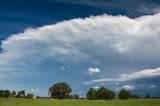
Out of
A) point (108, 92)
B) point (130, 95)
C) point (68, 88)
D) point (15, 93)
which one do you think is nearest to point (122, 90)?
point (130, 95)

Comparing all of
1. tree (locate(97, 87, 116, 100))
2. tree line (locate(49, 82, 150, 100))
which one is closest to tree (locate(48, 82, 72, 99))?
tree line (locate(49, 82, 150, 100))

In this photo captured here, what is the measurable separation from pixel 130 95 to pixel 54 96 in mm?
42609

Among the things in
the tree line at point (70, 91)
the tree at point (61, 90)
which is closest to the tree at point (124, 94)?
the tree line at point (70, 91)

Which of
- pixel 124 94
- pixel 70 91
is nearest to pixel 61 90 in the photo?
pixel 70 91

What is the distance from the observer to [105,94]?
17225cm

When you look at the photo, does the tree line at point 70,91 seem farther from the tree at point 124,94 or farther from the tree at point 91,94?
the tree at point 124,94

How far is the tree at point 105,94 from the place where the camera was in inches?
6742

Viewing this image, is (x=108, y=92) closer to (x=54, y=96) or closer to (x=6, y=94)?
(x=54, y=96)

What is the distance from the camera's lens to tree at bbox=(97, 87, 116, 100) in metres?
171

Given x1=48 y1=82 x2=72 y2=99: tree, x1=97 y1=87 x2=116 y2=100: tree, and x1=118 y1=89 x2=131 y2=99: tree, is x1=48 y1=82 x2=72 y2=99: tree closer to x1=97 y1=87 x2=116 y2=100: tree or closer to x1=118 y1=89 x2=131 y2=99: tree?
x1=97 y1=87 x2=116 y2=100: tree

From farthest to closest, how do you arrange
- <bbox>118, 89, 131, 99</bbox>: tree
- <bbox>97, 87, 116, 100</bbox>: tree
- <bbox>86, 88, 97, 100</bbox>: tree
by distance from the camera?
<bbox>118, 89, 131, 99</bbox>: tree
<bbox>86, 88, 97, 100</bbox>: tree
<bbox>97, 87, 116, 100</bbox>: tree

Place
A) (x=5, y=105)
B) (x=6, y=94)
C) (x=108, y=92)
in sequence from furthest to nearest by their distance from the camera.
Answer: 1. (x=6, y=94)
2. (x=108, y=92)
3. (x=5, y=105)

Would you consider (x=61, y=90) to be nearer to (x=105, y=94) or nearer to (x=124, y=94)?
(x=105, y=94)

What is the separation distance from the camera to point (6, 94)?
18425 centimetres
